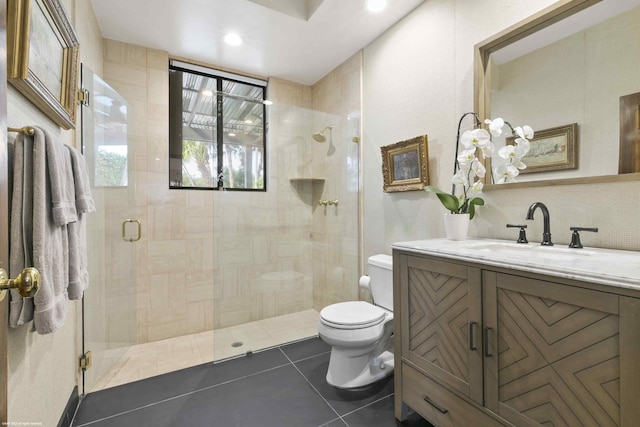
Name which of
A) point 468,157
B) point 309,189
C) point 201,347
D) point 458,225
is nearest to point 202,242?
point 201,347

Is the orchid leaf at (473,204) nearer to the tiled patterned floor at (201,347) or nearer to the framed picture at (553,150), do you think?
the framed picture at (553,150)

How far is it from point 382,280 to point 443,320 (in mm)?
795

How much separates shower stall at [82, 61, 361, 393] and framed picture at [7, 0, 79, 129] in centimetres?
49

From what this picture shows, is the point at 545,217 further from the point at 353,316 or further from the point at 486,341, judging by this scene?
the point at 353,316

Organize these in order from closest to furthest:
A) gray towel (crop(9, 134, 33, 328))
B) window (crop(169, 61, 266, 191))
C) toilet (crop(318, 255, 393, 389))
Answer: gray towel (crop(9, 134, 33, 328))
toilet (crop(318, 255, 393, 389))
window (crop(169, 61, 266, 191))

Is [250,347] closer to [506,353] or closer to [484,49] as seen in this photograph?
[506,353]

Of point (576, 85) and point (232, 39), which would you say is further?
point (232, 39)

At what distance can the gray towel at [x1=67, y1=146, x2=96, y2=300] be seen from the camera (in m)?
1.20

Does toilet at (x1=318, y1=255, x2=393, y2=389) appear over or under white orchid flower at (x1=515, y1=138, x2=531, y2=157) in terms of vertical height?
under

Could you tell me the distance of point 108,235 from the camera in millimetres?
2109

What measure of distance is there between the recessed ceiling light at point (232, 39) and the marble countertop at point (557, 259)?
2.11 metres

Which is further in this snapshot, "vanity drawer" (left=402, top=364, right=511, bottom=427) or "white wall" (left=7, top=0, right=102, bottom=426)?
"vanity drawer" (left=402, top=364, right=511, bottom=427)

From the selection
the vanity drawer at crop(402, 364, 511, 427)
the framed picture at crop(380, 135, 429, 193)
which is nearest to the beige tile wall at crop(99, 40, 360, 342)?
the framed picture at crop(380, 135, 429, 193)

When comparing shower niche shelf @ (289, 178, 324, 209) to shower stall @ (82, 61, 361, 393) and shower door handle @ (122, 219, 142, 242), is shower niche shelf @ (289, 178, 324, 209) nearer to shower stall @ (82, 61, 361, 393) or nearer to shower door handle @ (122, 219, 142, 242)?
shower stall @ (82, 61, 361, 393)
